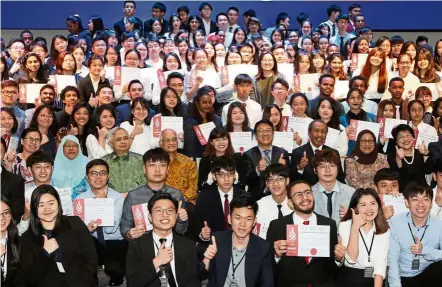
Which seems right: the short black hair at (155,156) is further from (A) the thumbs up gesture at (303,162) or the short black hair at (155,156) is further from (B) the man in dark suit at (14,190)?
(A) the thumbs up gesture at (303,162)

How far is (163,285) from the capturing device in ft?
18.2

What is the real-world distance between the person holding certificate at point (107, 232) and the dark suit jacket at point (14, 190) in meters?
0.49

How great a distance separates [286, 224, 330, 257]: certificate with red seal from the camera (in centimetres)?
576

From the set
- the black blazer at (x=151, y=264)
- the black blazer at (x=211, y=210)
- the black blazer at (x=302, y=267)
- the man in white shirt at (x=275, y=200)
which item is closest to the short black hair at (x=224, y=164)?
the black blazer at (x=211, y=210)

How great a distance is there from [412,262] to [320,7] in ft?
30.5

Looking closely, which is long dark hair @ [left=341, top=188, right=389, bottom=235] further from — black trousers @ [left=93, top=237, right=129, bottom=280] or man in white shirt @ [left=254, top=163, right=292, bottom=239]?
black trousers @ [left=93, top=237, right=129, bottom=280]

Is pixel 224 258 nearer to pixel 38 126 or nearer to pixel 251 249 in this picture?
pixel 251 249

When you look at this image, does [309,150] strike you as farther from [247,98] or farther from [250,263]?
[250,263]

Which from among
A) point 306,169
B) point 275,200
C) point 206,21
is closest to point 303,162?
point 306,169

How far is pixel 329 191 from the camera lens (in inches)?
263

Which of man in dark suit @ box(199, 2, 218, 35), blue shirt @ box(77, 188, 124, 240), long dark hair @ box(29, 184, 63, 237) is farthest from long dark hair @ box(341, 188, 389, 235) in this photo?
man in dark suit @ box(199, 2, 218, 35)

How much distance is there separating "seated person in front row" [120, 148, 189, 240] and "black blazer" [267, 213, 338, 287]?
0.88 meters

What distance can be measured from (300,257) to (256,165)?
174 cm

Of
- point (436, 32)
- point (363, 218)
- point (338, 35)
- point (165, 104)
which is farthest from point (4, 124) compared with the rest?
point (436, 32)
